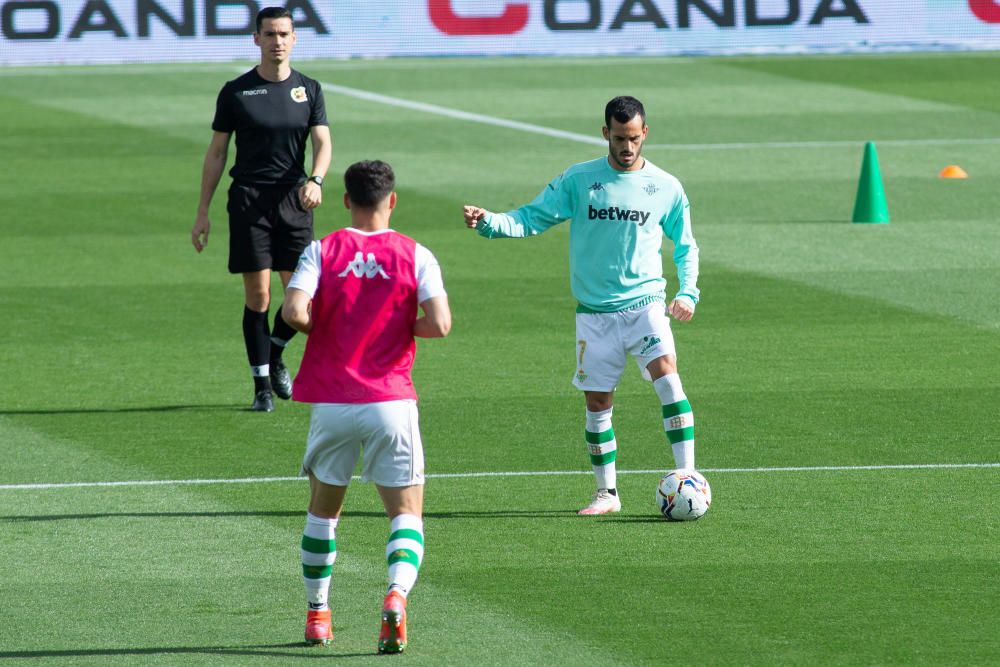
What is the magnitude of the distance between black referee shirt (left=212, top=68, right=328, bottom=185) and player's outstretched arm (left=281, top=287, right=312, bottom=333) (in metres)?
4.85

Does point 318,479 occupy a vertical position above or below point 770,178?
above

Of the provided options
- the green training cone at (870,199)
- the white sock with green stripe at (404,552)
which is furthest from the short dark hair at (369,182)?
the green training cone at (870,199)

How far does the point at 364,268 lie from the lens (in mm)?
6797

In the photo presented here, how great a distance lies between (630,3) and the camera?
3516cm

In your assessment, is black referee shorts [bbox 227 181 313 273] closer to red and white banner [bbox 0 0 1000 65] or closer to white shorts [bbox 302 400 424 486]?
white shorts [bbox 302 400 424 486]

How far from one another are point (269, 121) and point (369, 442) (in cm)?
506

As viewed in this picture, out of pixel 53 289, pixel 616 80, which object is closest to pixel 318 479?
pixel 53 289

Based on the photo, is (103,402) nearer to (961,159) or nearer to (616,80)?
(961,159)

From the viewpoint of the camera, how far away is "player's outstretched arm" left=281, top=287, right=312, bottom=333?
667cm

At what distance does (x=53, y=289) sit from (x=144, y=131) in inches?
429

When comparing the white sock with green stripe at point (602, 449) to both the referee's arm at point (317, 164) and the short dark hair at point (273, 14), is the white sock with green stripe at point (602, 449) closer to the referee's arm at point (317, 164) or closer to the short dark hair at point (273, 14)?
the referee's arm at point (317, 164)

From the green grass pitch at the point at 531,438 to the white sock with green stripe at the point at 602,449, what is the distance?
21 centimetres

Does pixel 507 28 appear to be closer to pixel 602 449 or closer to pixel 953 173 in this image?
pixel 953 173

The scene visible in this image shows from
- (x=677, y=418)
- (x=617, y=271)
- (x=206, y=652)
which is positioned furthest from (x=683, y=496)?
(x=206, y=652)
